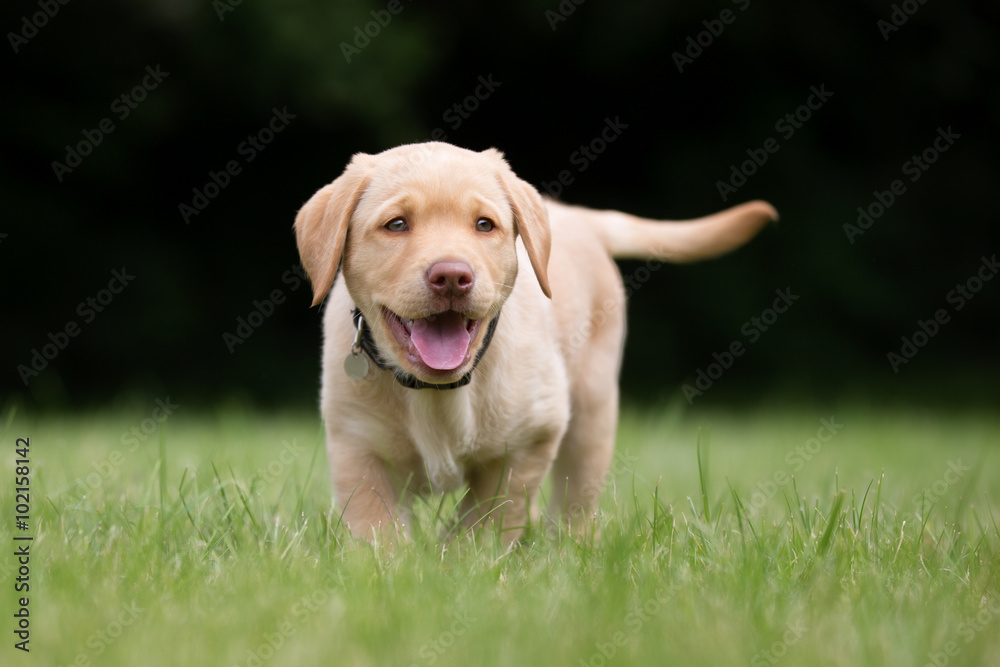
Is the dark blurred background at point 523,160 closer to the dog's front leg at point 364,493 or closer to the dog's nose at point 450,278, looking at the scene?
Result: the dog's front leg at point 364,493

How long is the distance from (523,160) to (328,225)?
788 cm

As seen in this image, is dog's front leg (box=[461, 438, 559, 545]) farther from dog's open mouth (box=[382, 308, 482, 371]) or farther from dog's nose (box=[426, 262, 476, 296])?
dog's nose (box=[426, 262, 476, 296])

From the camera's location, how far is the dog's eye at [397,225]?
2793 millimetres

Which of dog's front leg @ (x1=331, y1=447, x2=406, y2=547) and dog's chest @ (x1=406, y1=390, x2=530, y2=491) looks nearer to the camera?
dog's front leg @ (x1=331, y1=447, x2=406, y2=547)

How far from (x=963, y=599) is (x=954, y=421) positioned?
23.1 ft

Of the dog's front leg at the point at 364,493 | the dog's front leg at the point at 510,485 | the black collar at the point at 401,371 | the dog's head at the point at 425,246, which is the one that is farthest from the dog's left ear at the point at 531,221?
the dog's front leg at the point at 364,493

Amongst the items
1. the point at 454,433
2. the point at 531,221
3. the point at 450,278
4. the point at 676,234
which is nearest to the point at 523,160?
the point at 676,234

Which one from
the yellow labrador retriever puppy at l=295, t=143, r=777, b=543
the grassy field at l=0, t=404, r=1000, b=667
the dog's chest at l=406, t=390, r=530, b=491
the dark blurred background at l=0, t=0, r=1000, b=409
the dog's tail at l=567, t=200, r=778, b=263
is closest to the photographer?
the grassy field at l=0, t=404, r=1000, b=667

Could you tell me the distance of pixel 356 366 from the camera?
2.96m

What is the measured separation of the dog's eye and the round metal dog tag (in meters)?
0.41

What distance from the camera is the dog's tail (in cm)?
413

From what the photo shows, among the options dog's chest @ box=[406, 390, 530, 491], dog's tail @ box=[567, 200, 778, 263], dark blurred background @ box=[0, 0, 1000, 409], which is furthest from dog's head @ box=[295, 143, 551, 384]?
dark blurred background @ box=[0, 0, 1000, 409]

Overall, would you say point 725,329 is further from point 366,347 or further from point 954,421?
point 366,347

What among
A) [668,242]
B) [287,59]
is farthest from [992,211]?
[668,242]
